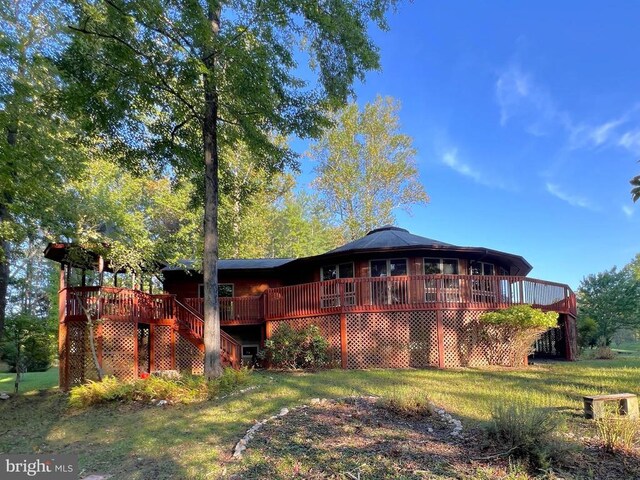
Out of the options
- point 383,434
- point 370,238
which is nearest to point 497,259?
point 370,238

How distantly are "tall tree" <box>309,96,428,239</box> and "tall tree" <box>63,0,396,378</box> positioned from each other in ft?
51.3

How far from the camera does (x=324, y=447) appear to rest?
4871mm

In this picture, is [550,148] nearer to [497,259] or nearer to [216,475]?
[497,259]

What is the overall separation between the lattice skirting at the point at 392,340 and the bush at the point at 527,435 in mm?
8557

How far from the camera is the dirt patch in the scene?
3.90 metres

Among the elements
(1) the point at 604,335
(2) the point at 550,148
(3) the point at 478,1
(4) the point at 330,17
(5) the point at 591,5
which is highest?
(3) the point at 478,1

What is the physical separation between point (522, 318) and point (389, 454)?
905 cm

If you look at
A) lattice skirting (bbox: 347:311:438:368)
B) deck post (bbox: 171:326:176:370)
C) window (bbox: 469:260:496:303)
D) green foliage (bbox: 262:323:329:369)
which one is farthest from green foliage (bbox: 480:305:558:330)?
deck post (bbox: 171:326:176:370)

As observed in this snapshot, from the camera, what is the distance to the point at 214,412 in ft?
23.7

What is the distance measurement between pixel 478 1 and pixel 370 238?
10.6 meters

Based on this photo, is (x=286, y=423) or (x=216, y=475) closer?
(x=216, y=475)

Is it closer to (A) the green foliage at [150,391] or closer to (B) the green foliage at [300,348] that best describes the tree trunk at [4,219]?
(A) the green foliage at [150,391]

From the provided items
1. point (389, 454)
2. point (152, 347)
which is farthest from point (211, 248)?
point (389, 454)

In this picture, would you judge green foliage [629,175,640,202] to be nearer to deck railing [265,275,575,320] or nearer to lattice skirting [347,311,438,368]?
deck railing [265,275,575,320]
